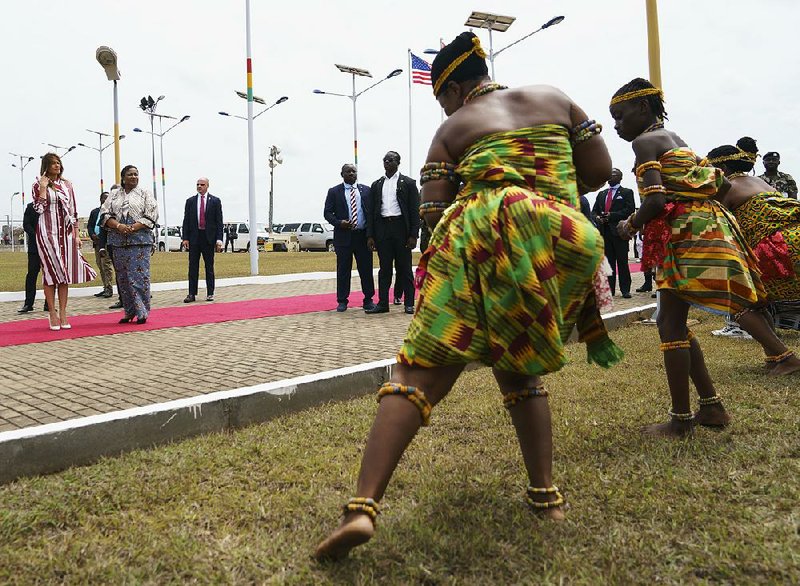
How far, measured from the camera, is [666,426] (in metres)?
3.37

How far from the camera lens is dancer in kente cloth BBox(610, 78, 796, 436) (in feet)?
11.2

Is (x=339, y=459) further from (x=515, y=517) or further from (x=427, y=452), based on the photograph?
(x=515, y=517)

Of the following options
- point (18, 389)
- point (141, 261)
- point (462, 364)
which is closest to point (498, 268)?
point (462, 364)

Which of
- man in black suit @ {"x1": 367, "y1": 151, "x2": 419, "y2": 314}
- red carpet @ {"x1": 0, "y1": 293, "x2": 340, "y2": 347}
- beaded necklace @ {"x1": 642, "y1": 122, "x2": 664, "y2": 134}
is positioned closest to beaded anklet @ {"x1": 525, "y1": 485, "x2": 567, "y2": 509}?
beaded necklace @ {"x1": 642, "y1": 122, "x2": 664, "y2": 134}

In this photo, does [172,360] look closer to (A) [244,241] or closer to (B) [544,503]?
(B) [544,503]

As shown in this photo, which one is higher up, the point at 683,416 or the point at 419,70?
the point at 419,70

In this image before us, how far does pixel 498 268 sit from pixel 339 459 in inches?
54.4

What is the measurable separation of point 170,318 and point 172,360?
10.7ft

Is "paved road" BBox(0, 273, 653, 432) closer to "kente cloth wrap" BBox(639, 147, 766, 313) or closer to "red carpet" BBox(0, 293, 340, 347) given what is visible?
"red carpet" BBox(0, 293, 340, 347)

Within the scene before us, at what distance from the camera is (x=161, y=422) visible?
11.3 ft

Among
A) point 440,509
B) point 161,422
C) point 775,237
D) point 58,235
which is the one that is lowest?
point 440,509

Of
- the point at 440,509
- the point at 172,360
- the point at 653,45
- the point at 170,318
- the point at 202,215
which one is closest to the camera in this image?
the point at 440,509

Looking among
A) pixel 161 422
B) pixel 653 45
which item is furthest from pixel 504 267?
pixel 653 45

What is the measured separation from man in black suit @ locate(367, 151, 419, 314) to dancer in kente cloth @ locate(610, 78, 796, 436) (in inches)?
205
